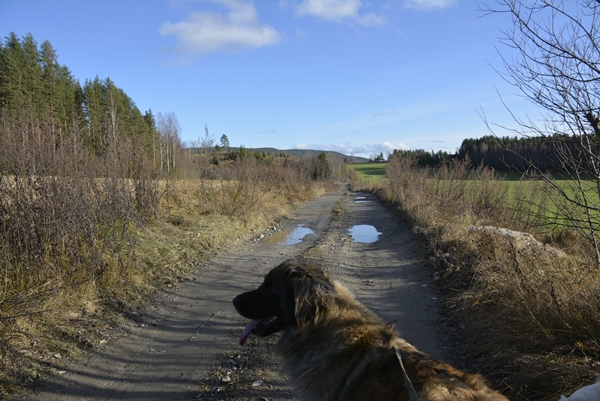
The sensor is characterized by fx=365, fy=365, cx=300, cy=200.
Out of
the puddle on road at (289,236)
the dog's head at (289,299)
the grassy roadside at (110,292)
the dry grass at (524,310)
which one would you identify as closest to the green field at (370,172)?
the puddle on road at (289,236)

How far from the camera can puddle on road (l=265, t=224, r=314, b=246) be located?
14.1m

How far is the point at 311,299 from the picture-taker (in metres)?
3.04

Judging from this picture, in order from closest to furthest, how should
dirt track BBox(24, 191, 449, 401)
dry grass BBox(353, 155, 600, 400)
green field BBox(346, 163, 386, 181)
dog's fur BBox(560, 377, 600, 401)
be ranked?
dog's fur BBox(560, 377, 600, 401) → dry grass BBox(353, 155, 600, 400) → dirt track BBox(24, 191, 449, 401) → green field BBox(346, 163, 386, 181)

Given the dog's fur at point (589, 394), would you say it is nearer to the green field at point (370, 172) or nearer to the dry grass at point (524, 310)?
the dry grass at point (524, 310)

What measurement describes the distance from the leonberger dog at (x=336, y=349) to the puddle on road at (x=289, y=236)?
1034 centimetres

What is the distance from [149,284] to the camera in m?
7.78

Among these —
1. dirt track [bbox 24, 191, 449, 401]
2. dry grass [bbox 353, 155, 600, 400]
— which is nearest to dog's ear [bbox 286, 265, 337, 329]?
dirt track [bbox 24, 191, 449, 401]

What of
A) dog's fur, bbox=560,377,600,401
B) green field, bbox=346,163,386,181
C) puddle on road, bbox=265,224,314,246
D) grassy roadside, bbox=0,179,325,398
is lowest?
puddle on road, bbox=265,224,314,246

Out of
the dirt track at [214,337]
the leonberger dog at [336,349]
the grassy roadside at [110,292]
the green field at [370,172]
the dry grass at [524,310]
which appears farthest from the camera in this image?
the green field at [370,172]

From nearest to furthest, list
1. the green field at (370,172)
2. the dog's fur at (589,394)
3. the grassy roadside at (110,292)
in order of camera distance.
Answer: the dog's fur at (589,394) < the grassy roadside at (110,292) < the green field at (370,172)

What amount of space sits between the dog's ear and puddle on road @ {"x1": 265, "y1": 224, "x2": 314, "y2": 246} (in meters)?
10.6

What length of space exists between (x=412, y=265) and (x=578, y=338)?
5.75 meters

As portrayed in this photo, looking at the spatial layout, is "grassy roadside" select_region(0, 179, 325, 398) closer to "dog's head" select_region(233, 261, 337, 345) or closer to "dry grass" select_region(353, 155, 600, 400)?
"dog's head" select_region(233, 261, 337, 345)

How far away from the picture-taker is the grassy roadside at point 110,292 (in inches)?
185
